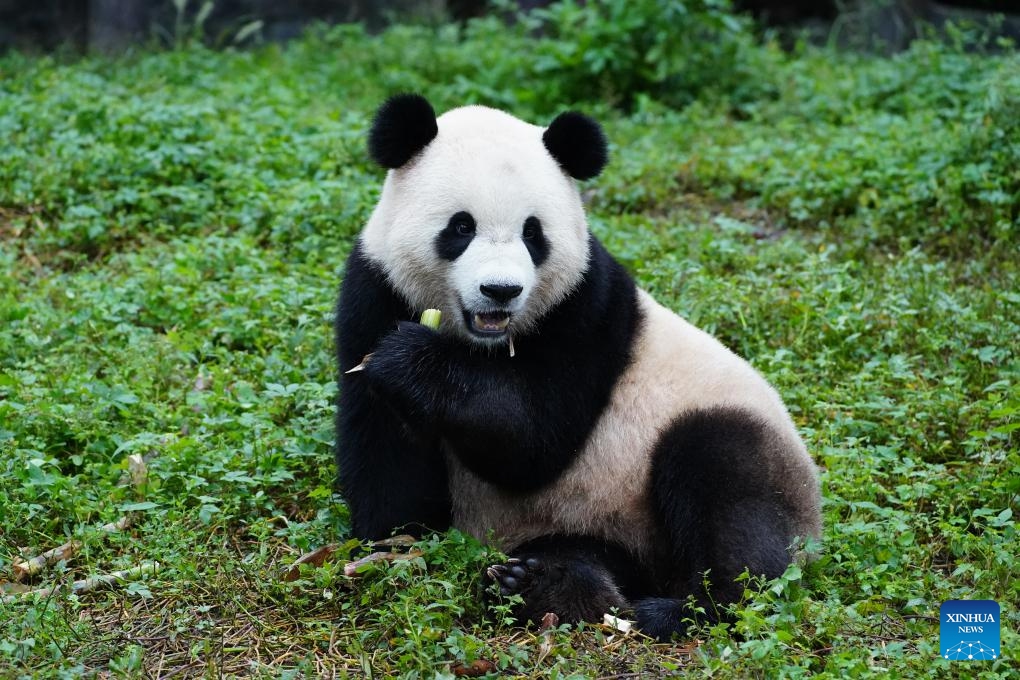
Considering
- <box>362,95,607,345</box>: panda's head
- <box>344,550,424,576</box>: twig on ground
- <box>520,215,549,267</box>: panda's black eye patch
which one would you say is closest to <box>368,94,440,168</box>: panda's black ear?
<box>362,95,607,345</box>: panda's head

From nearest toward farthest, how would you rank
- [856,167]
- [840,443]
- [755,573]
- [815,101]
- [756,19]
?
[755,573]
[840,443]
[856,167]
[815,101]
[756,19]

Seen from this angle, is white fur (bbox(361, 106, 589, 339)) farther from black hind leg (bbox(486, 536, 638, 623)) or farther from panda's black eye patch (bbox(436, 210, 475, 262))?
black hind leg (bbox(486, 536, 638, 623))

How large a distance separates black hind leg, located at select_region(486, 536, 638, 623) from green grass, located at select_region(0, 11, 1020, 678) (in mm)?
Result: 133

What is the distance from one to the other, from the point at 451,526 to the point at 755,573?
1.26 m

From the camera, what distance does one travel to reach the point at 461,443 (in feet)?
14.8

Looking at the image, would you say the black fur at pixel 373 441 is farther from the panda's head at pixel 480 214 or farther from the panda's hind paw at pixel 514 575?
the panda's hind paw at pixel 514 575

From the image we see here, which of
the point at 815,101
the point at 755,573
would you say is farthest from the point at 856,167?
the point at 755,573

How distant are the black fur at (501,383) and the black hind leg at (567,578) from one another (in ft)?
0.94

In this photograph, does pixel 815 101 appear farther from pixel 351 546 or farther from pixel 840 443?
pixel 351 546

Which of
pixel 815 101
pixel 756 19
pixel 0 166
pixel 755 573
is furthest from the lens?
pixel 756 19

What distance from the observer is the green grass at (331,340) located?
13.7ft

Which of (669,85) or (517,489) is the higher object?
(669,85)

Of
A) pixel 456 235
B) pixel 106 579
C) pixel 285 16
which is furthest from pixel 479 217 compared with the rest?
pixel 285 16

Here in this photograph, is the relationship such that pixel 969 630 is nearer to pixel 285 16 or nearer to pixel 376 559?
pixel 376 559
